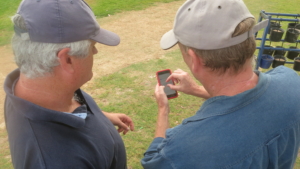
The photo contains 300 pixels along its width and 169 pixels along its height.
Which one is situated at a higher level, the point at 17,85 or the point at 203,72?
the point at 203,72

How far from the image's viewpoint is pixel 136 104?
4316mm

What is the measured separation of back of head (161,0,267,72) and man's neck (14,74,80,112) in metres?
0.80

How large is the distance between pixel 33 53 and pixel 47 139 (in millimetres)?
446

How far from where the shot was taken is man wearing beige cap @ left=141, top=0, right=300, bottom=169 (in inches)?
48.9

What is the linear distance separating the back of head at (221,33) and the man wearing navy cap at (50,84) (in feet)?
1.94

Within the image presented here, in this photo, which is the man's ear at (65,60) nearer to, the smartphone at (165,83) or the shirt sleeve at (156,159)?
the shirt sleeve at (156,159)

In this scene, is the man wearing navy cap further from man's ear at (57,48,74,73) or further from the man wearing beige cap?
the man wearing beige cap

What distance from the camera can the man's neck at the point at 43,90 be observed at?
142cm

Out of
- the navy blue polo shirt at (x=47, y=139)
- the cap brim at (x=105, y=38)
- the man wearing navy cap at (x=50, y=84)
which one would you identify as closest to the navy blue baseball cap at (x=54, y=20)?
the man wearing navy cap at (x=50, y=84)

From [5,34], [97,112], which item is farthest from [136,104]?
[5,34]

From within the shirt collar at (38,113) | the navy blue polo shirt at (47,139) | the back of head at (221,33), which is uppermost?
the back of head at (221,33)

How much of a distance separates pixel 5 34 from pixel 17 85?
6.36 meters

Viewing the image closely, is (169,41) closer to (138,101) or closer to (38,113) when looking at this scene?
(38,113)

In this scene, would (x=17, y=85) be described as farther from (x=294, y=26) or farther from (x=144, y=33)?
(x=144, y=33)
